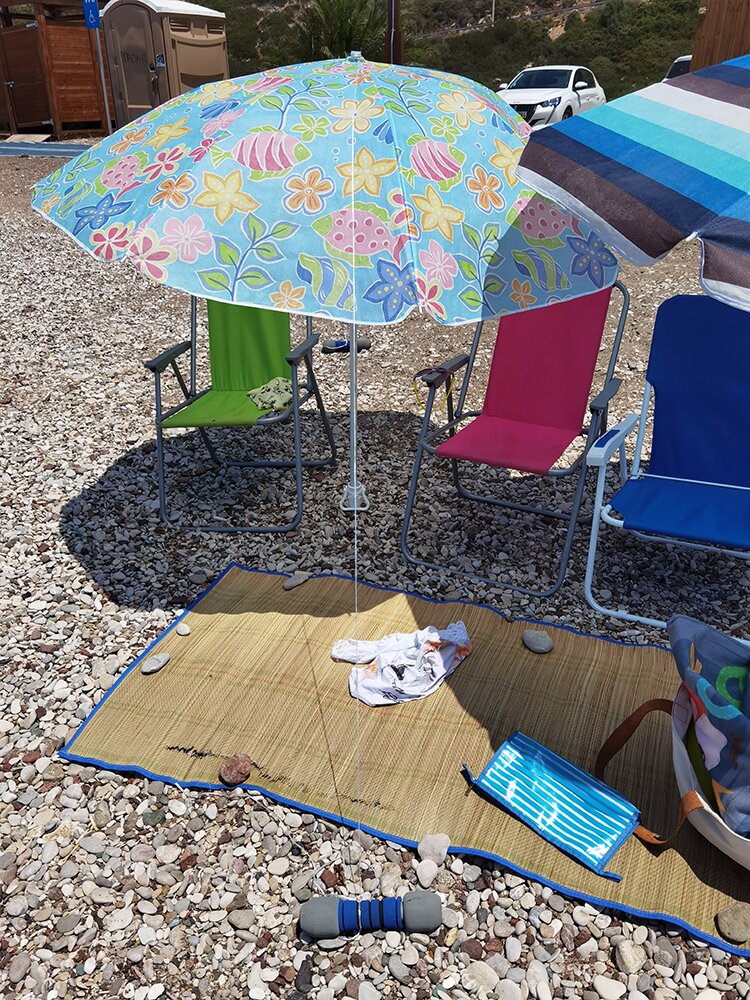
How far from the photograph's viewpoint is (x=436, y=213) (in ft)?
10.0

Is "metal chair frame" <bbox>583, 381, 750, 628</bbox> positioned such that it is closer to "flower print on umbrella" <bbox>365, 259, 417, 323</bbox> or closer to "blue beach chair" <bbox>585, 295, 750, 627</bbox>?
"blue beach chair" <bbox>585, 295, 750, 627</bbox>

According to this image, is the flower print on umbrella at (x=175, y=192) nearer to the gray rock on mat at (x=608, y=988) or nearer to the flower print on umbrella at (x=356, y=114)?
the flower print on umbrella at (x=356, y=114)

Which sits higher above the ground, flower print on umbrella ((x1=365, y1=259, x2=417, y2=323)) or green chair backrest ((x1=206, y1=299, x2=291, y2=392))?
flower print on umbrella ((x1=365, y1=259, x2=417, y2=323))

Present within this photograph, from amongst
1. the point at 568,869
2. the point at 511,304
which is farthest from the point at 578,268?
the point at 568,869

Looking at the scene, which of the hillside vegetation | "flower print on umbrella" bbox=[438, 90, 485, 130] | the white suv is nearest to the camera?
"flower print on umbrella" bbox=[438, 90, 485, 130]

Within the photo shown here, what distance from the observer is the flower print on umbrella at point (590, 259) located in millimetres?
3332

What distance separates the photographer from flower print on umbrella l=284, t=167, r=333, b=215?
3.00 meters

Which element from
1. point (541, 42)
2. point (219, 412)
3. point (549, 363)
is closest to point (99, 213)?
point (219, 412)

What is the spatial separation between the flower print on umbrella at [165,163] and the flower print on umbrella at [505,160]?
4.04 feet

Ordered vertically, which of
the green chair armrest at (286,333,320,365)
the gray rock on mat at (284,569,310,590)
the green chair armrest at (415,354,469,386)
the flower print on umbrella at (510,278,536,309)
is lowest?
the gray rock on mat at (284,569,310,590)

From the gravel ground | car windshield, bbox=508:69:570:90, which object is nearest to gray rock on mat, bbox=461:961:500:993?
the gravel ground

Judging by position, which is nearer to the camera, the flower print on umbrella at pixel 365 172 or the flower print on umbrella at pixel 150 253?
the flower print on umbrella at pixel 150 253

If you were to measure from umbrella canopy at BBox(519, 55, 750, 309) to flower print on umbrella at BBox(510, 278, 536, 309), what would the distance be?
1.71 feet

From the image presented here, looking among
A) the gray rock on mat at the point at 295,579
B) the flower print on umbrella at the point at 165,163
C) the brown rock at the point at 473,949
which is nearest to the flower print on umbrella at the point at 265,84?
the flower print on umbrella at the point at 165,163
